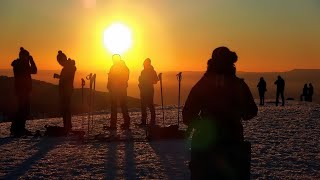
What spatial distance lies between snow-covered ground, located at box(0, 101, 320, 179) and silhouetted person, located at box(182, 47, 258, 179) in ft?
11.9

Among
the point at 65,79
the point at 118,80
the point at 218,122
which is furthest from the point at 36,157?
the point at 218,122

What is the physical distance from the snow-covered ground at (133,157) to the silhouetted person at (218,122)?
3621 mm

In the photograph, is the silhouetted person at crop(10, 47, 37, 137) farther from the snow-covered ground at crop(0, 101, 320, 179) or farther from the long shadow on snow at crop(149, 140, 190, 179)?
the long shadow on snow at crop(149, 140, 190, 179)

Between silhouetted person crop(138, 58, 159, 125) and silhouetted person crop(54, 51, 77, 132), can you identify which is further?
silhouetted person crop(138, 58, 159, 125)

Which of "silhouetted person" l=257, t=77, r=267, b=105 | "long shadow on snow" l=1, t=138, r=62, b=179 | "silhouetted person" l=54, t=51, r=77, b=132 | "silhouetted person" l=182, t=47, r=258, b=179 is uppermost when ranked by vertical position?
"silhouetted person" l=257, t=77, r=267, b=105

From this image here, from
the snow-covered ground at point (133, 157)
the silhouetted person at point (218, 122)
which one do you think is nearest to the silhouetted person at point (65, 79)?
the snow-covered ground at point (133, 157)

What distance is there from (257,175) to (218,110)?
4.07m

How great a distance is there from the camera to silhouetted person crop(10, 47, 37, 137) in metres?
16.4

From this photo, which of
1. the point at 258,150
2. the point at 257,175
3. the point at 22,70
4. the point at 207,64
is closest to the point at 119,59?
the point at 22,70

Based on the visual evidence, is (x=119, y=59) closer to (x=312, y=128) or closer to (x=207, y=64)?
(x=312, y=128)

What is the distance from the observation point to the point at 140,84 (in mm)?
18828

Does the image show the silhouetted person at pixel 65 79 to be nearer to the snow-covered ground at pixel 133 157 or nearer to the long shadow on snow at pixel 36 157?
the snow-covered ground at pixel 133 157

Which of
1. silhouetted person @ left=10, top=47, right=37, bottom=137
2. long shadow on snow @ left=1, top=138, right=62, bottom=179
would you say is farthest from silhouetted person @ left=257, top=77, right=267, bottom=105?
long shadow on snow @ left=1, top=138, right=62, bottom=179

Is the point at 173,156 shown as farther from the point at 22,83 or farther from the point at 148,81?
the point at 148,81
